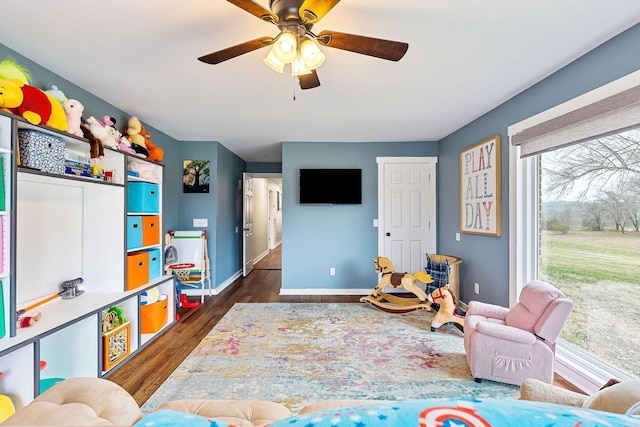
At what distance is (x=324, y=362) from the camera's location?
2318 mm

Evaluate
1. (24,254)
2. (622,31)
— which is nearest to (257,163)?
(24,254)

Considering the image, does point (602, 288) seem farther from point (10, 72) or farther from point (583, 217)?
point (10, 72)

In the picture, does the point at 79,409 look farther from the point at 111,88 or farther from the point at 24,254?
the point at 111,88

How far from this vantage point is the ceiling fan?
4.06 ft

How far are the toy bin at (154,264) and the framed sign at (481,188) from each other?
3.54 meters

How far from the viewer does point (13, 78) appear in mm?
1685

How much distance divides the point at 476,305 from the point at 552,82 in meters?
1.88

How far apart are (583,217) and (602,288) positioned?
1.72 feet

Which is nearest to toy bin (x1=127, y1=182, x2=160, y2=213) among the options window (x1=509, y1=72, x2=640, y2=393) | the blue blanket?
the blue blanket

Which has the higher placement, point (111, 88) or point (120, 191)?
point (111, 88)

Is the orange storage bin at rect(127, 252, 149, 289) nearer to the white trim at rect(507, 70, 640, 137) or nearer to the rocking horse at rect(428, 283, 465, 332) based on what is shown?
the rocking horse at rect(428, 283, 465, 332)

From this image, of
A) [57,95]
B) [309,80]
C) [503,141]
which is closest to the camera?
[309,80]

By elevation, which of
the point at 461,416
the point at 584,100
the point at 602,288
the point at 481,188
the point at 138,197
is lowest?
the point at 602,288

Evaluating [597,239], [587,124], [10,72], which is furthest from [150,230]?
[597,239]
